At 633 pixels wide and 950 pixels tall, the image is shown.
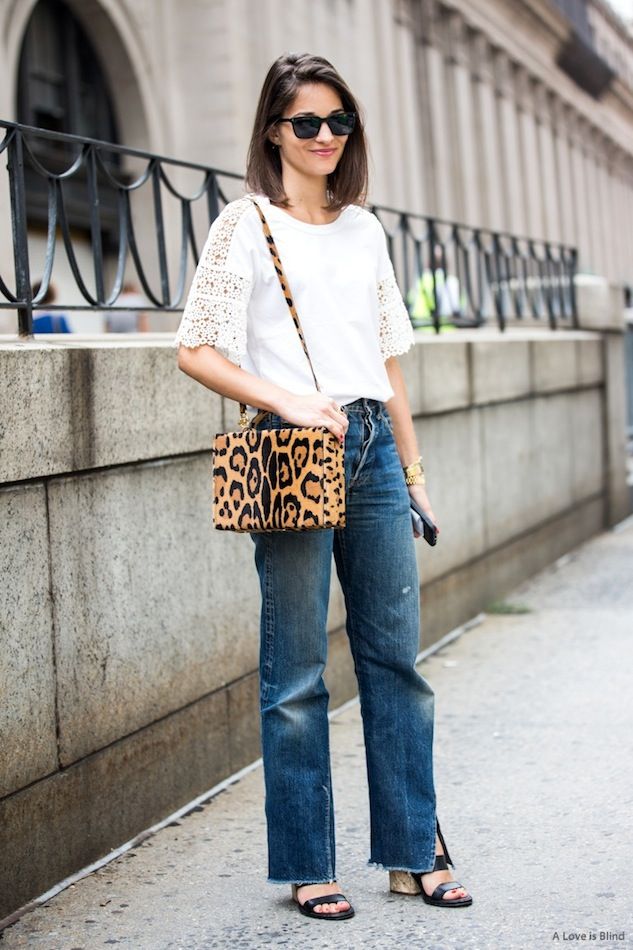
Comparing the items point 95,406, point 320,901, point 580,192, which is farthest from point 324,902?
point 580,192

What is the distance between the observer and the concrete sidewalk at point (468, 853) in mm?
3574

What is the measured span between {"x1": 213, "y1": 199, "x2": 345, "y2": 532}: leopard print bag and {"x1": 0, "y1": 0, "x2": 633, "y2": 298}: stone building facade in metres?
3.29

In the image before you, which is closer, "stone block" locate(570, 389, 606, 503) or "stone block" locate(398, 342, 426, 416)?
"stone block" locate(398, 342, 426, 416)

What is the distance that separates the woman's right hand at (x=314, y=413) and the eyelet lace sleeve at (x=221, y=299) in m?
0.20

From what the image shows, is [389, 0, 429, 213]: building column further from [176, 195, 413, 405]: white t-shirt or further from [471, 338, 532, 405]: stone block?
[176, 195, 413, 405]: white t-shirt

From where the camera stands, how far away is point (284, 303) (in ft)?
11.3

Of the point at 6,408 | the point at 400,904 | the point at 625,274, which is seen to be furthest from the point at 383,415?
the point at 625,274

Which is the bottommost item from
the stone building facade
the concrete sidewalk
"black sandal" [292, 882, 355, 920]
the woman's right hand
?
the concrete sidewalk

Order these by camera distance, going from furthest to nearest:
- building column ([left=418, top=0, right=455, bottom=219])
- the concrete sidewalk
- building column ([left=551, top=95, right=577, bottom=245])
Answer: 1. building column ([left=551, top=95, right=577, bottom=245])
2. building column ([left=418, top=0, right=455, bottom=219])
3. the concrete sidewalk

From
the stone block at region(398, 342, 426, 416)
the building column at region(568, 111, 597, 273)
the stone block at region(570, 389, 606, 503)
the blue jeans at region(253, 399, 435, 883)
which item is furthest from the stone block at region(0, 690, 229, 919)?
the building column at region(568, 111, 597, 273)

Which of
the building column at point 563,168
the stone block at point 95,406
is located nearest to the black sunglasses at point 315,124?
the stone block at point 95,406

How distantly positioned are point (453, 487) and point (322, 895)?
448 cm

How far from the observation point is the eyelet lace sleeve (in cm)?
340

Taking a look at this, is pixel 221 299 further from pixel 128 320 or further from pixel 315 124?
pixel 128 320
